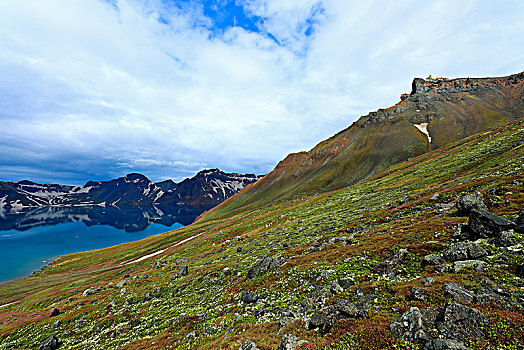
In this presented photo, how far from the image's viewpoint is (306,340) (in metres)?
11.2

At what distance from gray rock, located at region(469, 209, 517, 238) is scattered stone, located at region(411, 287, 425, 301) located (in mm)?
9028

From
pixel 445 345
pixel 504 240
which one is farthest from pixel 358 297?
pixel 504 240

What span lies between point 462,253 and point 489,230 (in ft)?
12.4

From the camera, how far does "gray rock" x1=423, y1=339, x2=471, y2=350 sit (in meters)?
7.68

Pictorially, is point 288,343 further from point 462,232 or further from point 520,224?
point 520,224

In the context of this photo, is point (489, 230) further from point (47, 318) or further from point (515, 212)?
point (47, 318)

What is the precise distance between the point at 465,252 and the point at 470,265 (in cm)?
166

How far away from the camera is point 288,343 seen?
11203 mm

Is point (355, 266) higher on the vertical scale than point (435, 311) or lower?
lower

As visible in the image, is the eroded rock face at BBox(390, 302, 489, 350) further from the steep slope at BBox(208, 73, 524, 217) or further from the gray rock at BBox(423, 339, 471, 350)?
the steep slope at BBox(208, 73, 524, 217)

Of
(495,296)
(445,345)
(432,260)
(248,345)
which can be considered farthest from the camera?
(432,260)

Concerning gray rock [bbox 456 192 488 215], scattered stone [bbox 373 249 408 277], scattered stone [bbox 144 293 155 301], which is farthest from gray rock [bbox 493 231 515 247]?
scattered stone [bbox 144 293 155 301]

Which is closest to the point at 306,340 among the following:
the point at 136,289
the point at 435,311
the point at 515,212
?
the point at 435,311

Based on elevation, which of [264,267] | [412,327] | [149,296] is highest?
[412,327]
